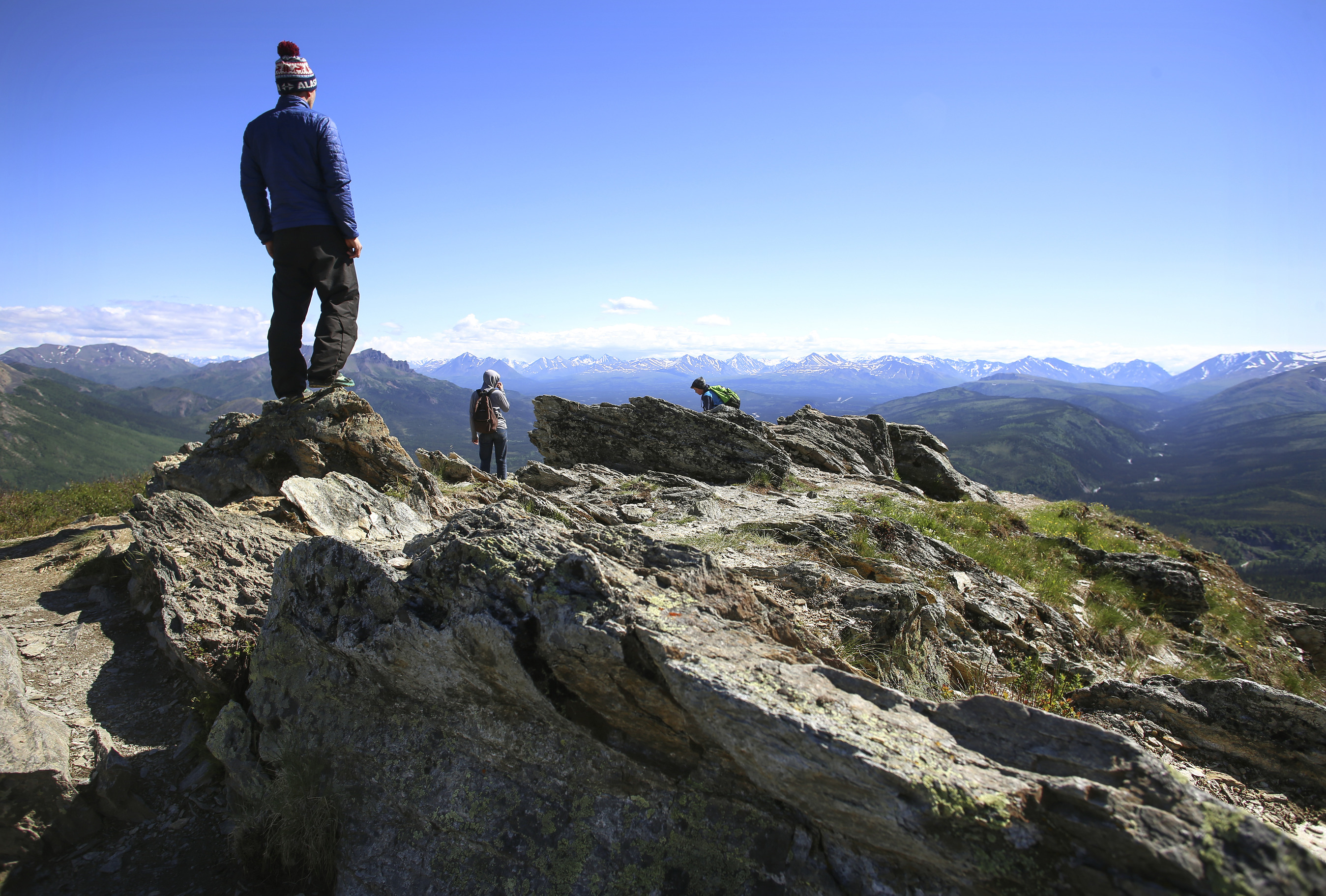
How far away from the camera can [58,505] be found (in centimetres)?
1427

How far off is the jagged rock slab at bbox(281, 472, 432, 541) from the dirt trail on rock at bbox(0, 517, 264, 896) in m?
2.70

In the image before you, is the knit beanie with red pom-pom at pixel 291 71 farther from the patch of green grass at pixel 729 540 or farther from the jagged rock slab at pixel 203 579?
the patch of green grass at pixel 729 540

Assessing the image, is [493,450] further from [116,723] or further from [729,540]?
[116,723]

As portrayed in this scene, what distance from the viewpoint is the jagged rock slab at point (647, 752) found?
423 cm

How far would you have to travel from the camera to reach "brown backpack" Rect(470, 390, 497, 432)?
19344mm

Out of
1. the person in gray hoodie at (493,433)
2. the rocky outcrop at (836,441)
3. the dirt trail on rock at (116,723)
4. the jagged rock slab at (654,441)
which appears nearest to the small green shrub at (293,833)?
the dirt trail on rock at (116,723)

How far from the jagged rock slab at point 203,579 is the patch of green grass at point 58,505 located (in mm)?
4682

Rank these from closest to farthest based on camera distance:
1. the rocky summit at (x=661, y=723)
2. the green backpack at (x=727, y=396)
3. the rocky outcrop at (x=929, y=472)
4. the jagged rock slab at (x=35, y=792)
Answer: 1. the rocky summit at (x=661, y=723)
2. the jagged rock slab at (x=35, y=792)
3. the green backpack at (x=727, y=396)
4. the rocky outcrop at (x=929, y=472)

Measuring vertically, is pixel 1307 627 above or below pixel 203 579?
below

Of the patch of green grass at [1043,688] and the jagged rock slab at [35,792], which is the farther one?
the patch of green grass at [1043,688]

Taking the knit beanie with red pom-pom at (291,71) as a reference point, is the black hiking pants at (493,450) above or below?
below

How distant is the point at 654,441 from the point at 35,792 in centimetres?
1365

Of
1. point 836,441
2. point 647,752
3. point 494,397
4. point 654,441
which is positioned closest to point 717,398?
point 836,441

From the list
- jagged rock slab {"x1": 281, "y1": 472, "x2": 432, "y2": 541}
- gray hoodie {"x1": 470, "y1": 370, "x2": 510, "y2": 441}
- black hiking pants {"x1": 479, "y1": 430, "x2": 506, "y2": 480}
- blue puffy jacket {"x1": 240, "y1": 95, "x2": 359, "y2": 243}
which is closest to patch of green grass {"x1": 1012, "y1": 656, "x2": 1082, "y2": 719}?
jagged rock slab {"x1": 281, "y1": 472, "x2": 432, "y2": 541}
